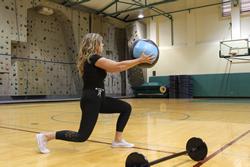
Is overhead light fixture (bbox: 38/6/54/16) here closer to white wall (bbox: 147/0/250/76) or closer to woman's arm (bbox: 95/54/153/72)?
white wall (bbox: 147/0/250/76)

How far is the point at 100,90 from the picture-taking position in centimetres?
288

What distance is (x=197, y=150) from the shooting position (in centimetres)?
249

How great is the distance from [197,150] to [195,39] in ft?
48.1

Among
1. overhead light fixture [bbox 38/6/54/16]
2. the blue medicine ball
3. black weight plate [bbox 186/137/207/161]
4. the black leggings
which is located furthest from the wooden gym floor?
overhead light fixture [bbox 38/6/54/16]

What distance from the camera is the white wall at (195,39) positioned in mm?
15328

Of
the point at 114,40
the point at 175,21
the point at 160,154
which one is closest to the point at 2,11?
the point at 114,40

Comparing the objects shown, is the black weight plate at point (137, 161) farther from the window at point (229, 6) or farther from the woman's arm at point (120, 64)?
the window at point (229, 6)

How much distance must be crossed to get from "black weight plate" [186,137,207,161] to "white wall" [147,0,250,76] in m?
13.4

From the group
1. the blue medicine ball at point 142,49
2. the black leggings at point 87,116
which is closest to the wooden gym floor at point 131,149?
the black leggings at point 87,116

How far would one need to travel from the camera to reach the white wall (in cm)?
1533

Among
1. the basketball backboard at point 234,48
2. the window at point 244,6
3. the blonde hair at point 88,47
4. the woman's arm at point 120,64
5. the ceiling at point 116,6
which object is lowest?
the woman's arm at point 120,64

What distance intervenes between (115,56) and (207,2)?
259 inches

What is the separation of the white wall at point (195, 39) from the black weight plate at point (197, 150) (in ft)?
44.0

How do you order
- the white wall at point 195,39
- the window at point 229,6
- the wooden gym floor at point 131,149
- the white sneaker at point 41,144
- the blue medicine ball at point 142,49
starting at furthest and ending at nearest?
the white wall at point 195,39
the window at point 229,6
the blue medicine ball at point 142,49
the white sneaker at point 41,144
the wooden gym floor at point 131,149
